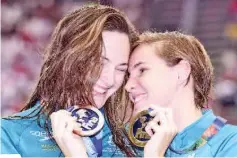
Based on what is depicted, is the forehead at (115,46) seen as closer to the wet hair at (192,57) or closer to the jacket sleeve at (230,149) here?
the wet hair at (192,57)

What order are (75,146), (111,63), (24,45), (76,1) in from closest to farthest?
(75,146) → (111,63) → (76,1) → (24,45)

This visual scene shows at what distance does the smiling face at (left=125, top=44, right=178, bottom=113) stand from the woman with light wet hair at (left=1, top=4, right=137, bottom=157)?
0.10 ft

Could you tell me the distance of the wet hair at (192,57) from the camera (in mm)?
1165

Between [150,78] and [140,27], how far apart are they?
2.43m

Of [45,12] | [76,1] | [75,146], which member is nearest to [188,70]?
[75,146]

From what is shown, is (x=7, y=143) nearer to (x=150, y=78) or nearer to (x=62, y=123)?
(x=62, y=123)

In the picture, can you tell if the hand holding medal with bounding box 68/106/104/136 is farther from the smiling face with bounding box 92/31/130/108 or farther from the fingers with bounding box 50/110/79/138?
the smiling face with bounding box 92/31/130/108

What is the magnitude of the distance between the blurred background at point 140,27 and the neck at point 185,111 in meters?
2.23

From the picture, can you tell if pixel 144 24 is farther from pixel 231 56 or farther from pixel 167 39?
pixel 167 39

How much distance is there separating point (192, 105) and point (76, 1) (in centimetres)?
230

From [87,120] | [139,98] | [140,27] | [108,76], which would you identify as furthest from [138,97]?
[140,27]

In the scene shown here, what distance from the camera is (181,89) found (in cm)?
119

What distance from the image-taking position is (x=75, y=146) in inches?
40.0

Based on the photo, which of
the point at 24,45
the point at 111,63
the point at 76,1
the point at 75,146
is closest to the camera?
the point at 75,146
